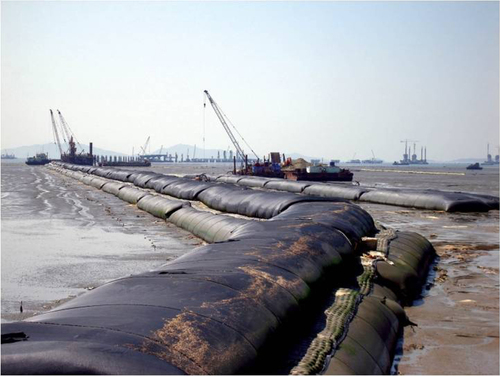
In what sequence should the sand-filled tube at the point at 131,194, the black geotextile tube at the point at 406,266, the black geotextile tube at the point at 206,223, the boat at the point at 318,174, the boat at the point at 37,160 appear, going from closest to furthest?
the black geotextile tube at the point at 406,266 → the black geotextile tube at the point at 206,223 → the sand-filled tube at the point at 131,194 → the boat at the point at 318,174 → the boat at the point at 37,160

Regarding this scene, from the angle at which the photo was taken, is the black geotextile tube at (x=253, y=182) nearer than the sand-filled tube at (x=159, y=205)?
No

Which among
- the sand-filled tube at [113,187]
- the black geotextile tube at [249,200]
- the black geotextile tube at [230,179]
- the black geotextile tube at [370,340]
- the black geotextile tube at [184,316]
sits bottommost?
the black geotextile tube at [230,179]

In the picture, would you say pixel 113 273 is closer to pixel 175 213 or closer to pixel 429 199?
pixel 175 213

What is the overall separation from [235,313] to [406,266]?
6828 millimetres

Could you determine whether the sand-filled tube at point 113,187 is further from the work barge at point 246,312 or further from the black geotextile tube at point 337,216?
the work barge at point 246,312

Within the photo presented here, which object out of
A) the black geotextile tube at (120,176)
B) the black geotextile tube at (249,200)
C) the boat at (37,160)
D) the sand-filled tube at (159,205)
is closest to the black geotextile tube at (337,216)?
the black geotextile tube at (249,200)

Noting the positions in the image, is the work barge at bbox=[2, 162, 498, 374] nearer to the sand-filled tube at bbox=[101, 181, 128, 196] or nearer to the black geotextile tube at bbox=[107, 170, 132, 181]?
the sand-filled tube at bbox=[101, 181, 128, 196]

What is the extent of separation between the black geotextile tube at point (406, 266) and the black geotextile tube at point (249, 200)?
386 centimetres

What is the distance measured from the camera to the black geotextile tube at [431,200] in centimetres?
2753

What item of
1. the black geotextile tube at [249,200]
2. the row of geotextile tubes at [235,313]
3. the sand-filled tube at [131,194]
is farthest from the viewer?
the sand-filled tube at [131,194]

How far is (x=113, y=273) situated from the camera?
12039 millimetres

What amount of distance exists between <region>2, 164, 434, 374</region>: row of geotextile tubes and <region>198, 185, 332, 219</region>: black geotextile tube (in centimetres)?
543

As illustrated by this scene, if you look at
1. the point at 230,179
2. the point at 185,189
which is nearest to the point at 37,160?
the point at 230,179

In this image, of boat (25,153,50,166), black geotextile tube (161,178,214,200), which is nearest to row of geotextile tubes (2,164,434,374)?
black geotextile tube (161,178,214,200)
